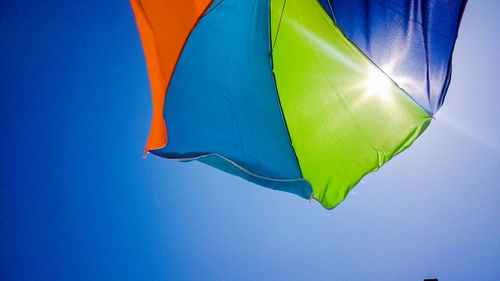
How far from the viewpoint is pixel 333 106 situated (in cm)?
182

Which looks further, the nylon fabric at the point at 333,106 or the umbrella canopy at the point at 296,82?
the nylon fabric at the point at 333,106

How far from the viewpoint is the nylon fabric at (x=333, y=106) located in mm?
1687

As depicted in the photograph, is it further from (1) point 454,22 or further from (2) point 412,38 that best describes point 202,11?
(1) point 454,22

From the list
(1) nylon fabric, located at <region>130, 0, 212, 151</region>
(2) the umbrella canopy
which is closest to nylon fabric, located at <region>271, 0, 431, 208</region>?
(2) the umbrella canopy

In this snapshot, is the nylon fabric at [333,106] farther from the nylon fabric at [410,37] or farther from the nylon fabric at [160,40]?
the nylon fabric at [160,40]

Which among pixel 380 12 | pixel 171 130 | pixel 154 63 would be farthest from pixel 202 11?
pixel 380 12

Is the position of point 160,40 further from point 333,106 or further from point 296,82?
point 333,106

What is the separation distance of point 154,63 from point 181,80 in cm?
18

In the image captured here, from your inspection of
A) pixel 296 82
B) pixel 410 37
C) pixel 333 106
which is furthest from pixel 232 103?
pixel 410 37

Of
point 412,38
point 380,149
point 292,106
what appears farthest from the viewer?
point 292,106

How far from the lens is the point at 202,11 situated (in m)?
1.70

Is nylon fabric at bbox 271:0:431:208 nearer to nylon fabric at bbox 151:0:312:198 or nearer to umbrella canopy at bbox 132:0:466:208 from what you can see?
umbrella canopy at bbox 132:0:466:208

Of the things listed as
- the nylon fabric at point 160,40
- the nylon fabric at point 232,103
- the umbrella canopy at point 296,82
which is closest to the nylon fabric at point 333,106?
the umbrella canopy at point 296,82

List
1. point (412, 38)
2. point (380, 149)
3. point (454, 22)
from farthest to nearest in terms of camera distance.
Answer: point (380, 149)
point (412, 38)
point (454, 22)
